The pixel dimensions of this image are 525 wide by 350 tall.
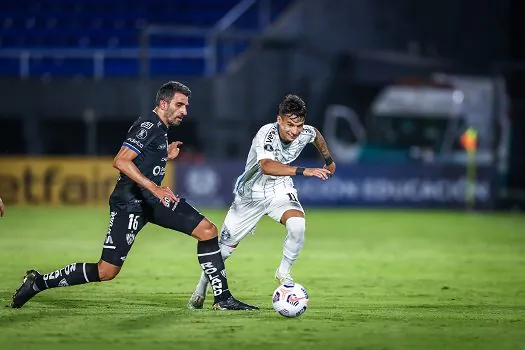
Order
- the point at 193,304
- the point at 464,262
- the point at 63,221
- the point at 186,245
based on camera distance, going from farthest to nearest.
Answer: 1. the point at 63,221
2. the point at 186,245
3. the point at 464,262
4. the point at 193,304

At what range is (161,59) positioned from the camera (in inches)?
→ 1188

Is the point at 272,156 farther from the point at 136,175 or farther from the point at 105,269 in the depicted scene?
the point at 105,269

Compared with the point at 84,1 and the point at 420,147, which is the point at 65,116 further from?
the point at 420,147

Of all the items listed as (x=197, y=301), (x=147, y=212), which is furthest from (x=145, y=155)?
(x=197, y=301)

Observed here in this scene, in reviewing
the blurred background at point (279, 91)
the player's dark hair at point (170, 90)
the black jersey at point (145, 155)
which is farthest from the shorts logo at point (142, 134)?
the blurred background at point (279, 91)

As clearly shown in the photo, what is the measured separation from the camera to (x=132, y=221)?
1003cm

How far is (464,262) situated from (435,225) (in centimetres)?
808

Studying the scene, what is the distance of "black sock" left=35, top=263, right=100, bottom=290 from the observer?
10070 millimetres

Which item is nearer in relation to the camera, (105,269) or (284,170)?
(105,269)

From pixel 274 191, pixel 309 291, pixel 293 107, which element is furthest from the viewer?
pixel 309 291

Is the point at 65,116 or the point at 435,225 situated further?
the point at 65,116

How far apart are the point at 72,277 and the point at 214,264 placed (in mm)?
1323

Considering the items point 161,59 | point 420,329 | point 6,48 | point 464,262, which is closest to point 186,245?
point 464,262

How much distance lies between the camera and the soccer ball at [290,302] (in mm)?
9773
